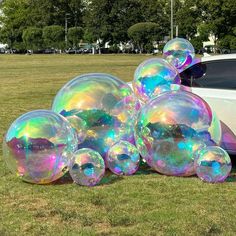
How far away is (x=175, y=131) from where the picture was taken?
21.9ft

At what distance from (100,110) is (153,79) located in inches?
63.0

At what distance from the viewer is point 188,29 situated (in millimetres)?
75375

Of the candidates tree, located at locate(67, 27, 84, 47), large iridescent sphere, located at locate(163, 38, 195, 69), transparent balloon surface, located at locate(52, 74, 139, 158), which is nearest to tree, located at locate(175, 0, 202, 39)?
tree, located at locate(67, 27, 84, 47)

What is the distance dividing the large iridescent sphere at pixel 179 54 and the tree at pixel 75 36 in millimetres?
88481

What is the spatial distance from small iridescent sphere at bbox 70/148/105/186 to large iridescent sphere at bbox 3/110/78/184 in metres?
0.15

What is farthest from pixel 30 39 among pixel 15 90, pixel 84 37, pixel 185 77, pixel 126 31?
pixel 185 77

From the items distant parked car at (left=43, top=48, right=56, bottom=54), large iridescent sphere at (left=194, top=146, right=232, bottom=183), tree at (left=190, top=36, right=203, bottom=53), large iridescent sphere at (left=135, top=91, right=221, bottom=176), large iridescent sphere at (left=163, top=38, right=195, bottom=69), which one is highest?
large iridescent sphere at (left=163, top=38, right=195, bottom=69)

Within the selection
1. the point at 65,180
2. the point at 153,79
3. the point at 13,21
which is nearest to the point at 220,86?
the point at 153,79

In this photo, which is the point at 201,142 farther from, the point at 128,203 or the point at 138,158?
the point at 128,203

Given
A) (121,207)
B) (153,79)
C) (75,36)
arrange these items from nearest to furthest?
1. (121,207)
2. (153,79)
3. (75,36)

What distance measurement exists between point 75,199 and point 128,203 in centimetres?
61

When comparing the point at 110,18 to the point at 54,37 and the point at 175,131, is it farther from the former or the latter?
the point at 175,131

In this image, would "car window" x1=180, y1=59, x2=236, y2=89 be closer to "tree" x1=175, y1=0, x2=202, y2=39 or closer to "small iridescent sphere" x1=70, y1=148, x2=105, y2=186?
"small iridescent sphere" x1=70, y1=148, x2=105, y2=186

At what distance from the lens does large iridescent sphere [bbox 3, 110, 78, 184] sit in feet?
21.0
